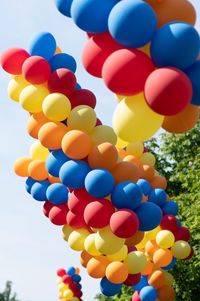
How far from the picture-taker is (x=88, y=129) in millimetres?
5223

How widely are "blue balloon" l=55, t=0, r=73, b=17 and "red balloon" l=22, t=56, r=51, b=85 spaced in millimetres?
1042

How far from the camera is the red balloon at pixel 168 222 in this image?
23.4 feet

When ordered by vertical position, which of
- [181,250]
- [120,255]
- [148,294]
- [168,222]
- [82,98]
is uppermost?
[82,98]

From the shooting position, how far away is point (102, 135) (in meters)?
5.20

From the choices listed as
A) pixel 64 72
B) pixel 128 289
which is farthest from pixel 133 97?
pixel 128 289

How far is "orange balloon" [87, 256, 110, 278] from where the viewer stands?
588cm

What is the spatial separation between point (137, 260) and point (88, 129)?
2.21 metres

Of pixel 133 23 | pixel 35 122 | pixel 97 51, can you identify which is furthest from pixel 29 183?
pixel 133 23

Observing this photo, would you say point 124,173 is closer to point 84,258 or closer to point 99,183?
point 99,183

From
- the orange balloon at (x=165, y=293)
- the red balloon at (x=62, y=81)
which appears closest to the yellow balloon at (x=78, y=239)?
the red balloon at (x=62, y=81)

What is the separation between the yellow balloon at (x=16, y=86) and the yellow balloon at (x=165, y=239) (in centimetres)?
348

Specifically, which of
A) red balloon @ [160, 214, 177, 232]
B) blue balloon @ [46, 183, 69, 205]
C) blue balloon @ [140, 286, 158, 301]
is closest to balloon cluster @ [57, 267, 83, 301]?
blue balloon @ [140, 286, 158, 301]

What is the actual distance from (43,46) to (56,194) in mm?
2248

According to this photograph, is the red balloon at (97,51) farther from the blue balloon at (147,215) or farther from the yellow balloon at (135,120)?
the blue balloon at (147,215)
